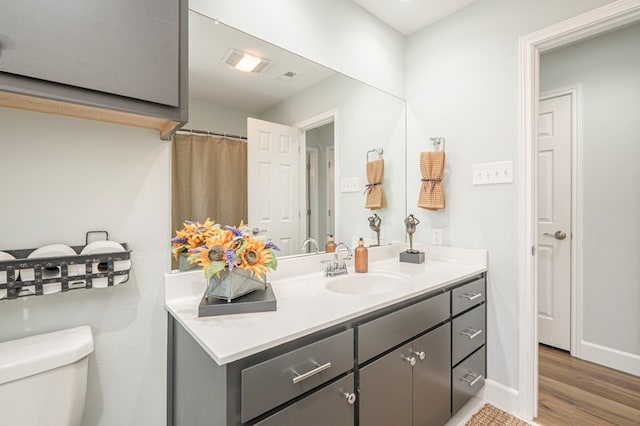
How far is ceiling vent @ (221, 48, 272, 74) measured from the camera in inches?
55.5

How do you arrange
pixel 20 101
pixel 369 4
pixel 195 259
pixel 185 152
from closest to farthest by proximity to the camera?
pixel 20 101, pixel 195 259, pixel 185 152, pixel 369 4

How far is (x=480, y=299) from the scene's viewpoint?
1805 mm

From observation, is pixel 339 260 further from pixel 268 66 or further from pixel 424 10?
pixel 424 10

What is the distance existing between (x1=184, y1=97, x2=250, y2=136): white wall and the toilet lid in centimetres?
87

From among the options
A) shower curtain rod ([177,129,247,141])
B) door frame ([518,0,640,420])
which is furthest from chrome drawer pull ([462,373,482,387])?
shower curtain rod ([177,129,247,141])

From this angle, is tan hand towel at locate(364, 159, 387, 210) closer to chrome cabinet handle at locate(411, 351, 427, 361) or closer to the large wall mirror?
the large wall mirror

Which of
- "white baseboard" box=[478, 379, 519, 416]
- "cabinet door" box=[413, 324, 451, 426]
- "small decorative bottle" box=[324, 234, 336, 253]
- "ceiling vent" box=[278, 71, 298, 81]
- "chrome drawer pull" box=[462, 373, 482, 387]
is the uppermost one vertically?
"ceiling vent" box=[278, 71, 298, 81]

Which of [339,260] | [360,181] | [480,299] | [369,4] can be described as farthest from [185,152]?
[480,299]

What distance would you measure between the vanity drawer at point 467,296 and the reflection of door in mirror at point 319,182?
779 mm

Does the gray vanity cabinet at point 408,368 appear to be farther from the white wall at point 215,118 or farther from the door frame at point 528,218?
the white wall at point 215,118

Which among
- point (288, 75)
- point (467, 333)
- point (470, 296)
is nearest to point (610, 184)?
point (470, 296)

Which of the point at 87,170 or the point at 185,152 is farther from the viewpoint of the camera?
the point at 185,152

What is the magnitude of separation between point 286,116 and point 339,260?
2.84 feet

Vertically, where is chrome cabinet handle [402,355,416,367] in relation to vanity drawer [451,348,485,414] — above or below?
above
